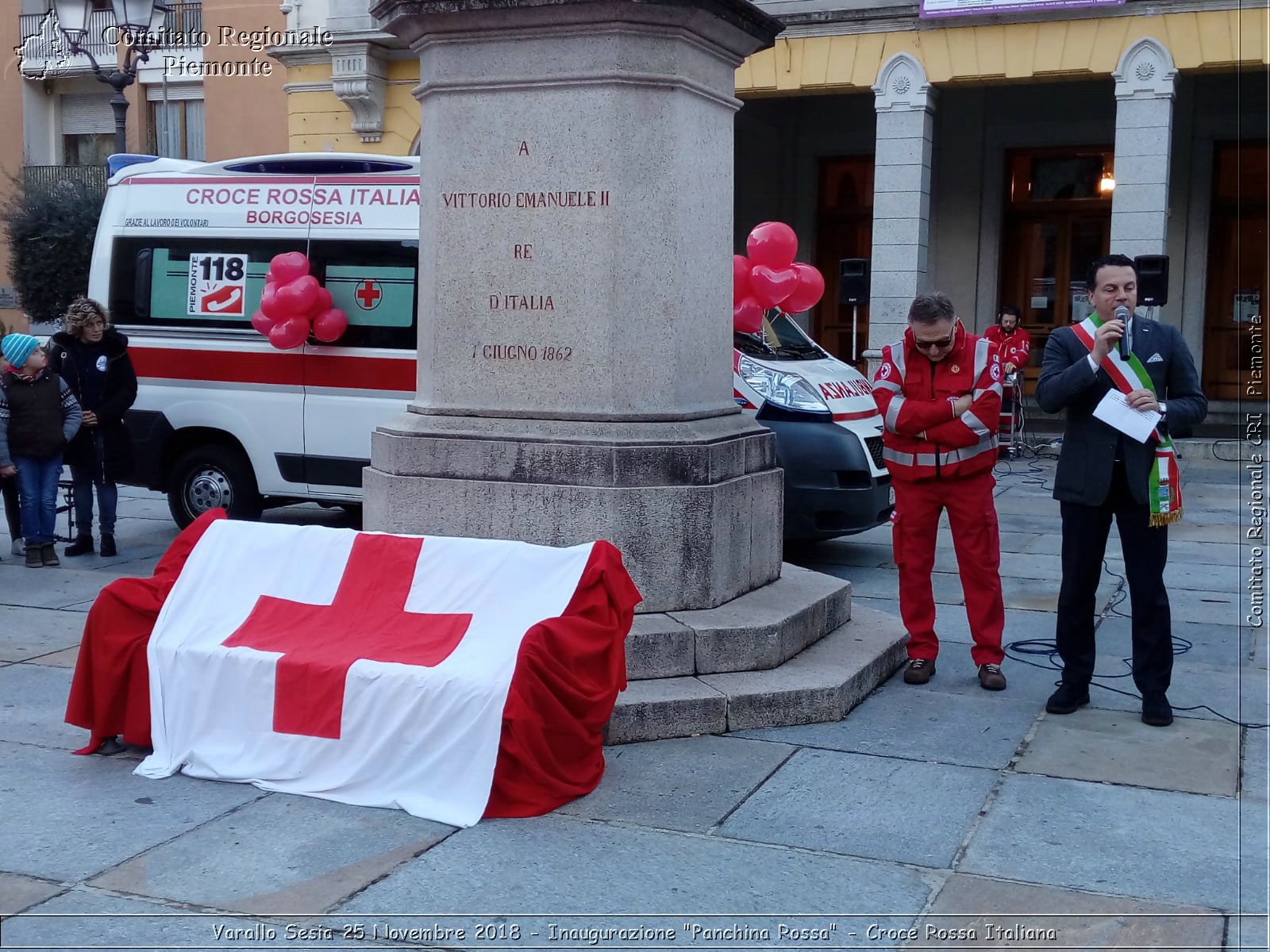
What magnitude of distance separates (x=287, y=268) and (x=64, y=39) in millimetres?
24700

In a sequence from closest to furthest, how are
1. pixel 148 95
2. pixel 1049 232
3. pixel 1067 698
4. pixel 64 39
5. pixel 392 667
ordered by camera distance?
pixel 392 667
pixel 1067 698
pixel 1049 232
pixel 64 39
pixel 148 95

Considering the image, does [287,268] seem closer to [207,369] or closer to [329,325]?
[329,325]

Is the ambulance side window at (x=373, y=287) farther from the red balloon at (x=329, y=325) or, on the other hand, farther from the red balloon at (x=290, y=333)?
the red balloon at (x=290, y=333)

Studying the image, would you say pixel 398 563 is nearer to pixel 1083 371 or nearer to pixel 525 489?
pixel 525 489

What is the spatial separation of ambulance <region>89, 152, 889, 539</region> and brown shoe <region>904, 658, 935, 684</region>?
119 inches

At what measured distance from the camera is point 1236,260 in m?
19.9

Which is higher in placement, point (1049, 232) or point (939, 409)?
point (1049, 232)

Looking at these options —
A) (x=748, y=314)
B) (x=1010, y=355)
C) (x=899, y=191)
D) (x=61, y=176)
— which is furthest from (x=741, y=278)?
(x=61, y=176)

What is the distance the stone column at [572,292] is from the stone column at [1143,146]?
12322 mm

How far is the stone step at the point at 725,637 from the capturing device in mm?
Answer: 5410

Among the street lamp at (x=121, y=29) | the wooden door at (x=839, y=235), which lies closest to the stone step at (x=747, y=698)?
the street lamp at (x=121, y=29)

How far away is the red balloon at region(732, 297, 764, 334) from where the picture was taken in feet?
28.3

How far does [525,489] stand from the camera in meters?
5.67

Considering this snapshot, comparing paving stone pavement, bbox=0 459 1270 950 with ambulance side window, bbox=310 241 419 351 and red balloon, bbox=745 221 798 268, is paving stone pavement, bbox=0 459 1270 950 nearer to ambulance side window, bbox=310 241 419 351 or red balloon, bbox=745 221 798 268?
red balloon, bbox=745 221 798 268
